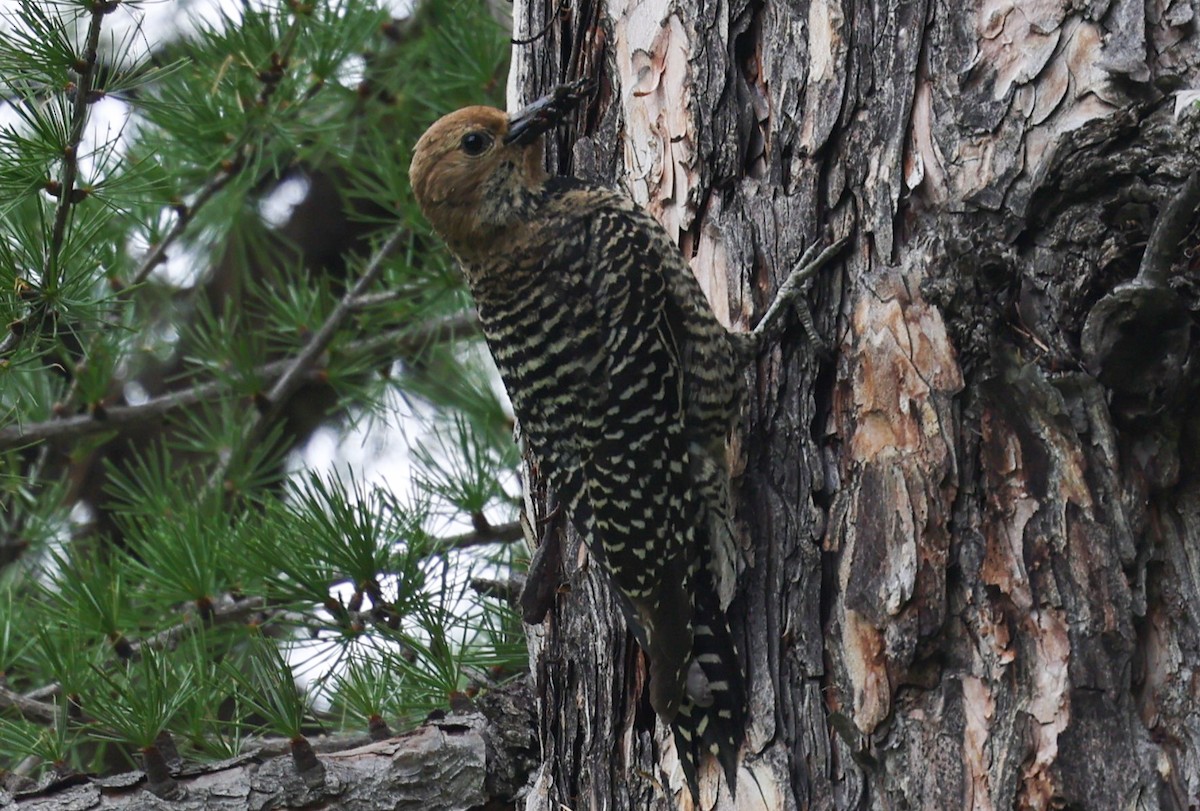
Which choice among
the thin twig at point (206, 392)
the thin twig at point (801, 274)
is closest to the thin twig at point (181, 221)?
the thin twig at point (206, 392)

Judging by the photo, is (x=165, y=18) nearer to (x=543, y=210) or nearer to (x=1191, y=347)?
(x=543, y=210)

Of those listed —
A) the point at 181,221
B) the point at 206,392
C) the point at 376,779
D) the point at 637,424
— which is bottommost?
the point at 376,779

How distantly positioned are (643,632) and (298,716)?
76 centimetres

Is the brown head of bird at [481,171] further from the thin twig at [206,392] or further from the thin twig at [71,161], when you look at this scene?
the thin twig at [206,392]

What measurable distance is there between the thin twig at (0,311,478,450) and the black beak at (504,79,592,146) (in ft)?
3.59

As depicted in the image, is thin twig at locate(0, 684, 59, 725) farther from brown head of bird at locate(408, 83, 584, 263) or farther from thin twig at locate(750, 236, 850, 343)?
thin twig at locate(750, 236, 850, 343)

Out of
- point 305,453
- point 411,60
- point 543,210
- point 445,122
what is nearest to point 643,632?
point 543,210

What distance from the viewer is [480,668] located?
304 centimetres

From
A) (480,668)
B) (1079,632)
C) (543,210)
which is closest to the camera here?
(1079,632)

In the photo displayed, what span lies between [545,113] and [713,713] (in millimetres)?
1365

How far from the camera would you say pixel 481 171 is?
2.88 m

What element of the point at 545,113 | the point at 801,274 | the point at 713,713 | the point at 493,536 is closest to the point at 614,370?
the point at 801,274

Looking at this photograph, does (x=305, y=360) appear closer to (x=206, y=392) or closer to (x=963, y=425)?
(x=206, y=392)

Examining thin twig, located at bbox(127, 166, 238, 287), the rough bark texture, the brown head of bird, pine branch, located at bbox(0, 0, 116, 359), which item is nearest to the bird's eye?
the brown head of bird
